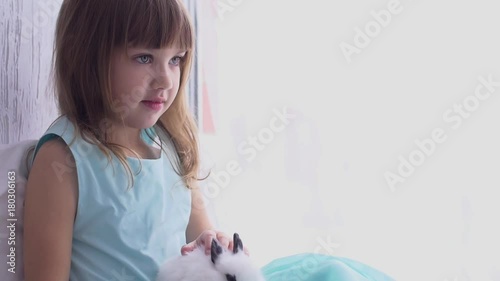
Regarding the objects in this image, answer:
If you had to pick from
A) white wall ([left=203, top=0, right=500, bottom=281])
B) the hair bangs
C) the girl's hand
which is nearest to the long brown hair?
the hair bangs

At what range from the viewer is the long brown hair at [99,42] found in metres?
0.89

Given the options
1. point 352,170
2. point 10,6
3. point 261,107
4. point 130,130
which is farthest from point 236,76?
point 10,6

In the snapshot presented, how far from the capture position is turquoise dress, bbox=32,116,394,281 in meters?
0.89

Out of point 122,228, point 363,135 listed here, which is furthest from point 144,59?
point 363,135

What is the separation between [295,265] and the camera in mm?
990

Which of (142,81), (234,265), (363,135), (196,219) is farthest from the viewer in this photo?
(363,135)

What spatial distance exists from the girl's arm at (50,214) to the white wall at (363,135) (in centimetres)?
56

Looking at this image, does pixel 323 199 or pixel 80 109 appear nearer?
pixel 80 109

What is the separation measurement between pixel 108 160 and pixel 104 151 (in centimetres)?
2

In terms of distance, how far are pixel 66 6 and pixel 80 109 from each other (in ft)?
0.53

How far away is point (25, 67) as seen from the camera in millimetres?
1012

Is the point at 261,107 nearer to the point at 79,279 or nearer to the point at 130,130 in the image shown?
the point at 130,130

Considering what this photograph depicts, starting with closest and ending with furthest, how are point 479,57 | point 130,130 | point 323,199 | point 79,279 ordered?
point 79,279 → point 130,130 → point 479,57 → point 323,199

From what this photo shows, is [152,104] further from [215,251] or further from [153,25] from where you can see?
[215,251]
